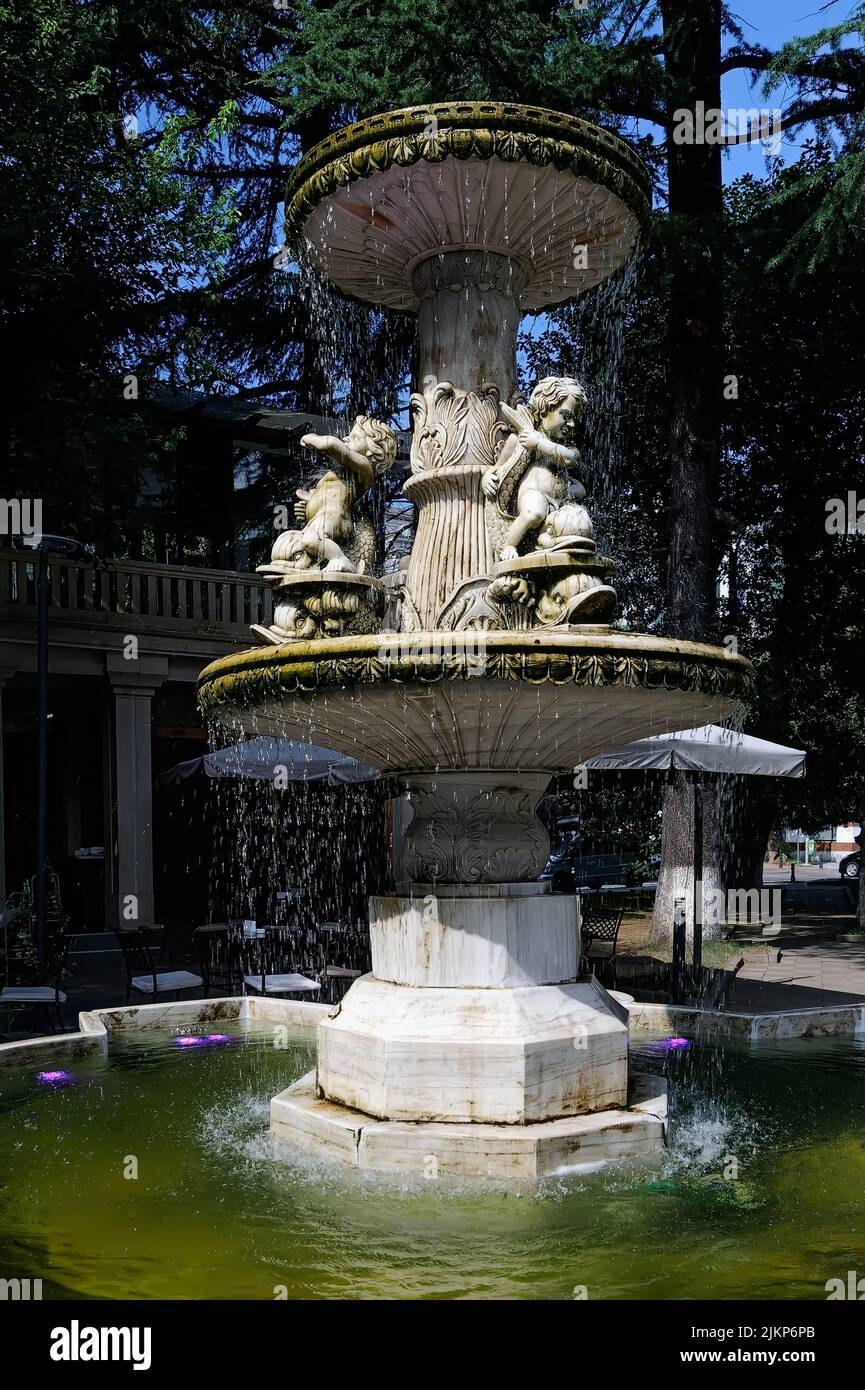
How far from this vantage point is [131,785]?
19.0 metres

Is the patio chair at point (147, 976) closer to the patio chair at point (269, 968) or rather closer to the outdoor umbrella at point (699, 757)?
the patio chair at point (269, 968)

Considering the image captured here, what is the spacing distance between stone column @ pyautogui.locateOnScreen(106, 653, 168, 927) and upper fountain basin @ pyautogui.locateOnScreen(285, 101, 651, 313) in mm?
12184

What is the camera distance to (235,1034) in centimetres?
917

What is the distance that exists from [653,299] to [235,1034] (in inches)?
603

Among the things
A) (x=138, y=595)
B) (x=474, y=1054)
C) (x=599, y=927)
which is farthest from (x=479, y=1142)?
(x=138, y=595)

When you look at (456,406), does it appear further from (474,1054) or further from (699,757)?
(699,757)

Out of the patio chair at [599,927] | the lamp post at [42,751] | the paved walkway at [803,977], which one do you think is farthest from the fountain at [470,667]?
the patio chair at [599,927]

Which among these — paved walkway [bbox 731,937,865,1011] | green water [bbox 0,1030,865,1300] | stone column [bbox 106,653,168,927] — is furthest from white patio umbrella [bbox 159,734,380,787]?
stone column [bbox 106,653,168,927]

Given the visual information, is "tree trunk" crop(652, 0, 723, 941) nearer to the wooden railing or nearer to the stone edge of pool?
the stone edge of pool

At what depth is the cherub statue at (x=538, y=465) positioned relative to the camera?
6332 mm

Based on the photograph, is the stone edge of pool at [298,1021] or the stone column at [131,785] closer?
the stone edge of pool at [298,1021]

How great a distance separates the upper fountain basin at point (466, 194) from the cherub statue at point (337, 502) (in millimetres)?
1290

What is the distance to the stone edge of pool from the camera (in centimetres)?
815
